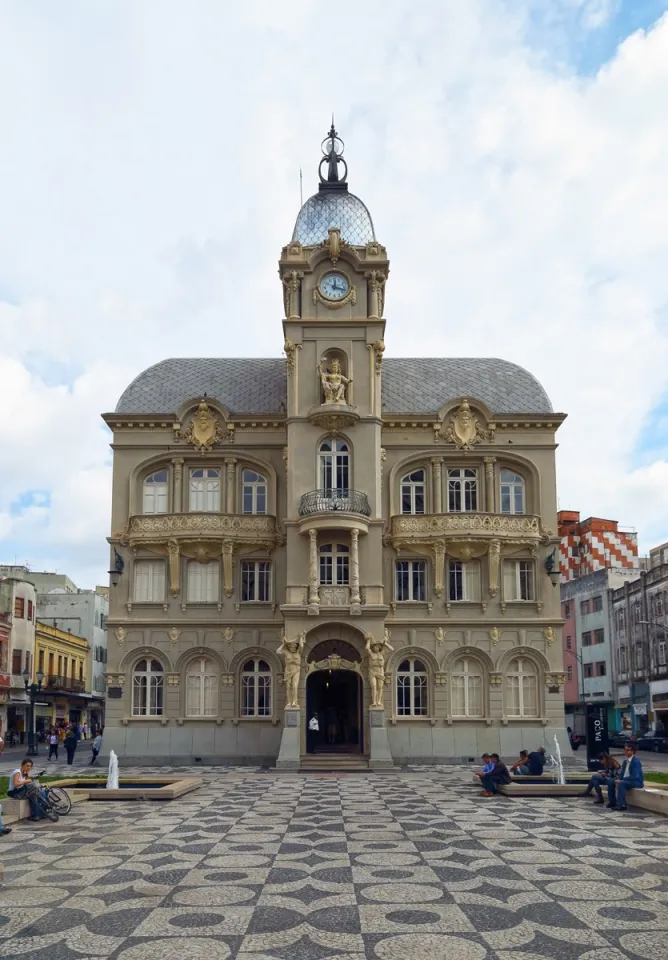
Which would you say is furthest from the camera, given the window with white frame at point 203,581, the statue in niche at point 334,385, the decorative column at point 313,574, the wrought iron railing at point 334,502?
the window with white frame at point 203,581

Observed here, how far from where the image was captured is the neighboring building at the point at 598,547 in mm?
76875

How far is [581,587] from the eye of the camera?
7569 centimetres

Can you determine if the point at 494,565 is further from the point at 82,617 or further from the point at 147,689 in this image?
the point at 82,617

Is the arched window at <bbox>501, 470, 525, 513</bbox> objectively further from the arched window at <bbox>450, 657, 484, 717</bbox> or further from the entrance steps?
the entrance steps

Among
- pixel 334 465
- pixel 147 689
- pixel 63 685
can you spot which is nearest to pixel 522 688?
pixel 334 465

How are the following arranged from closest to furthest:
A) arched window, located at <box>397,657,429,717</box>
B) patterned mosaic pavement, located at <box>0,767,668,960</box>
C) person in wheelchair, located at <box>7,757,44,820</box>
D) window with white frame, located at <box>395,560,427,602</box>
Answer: patterned mosaic pavement, located at <box>0,767,668,960</box>, person in wheelchair, located at <box>7,757,44,820</box>, arched window, located at <box>397,657,429,717</box>, window with white frame, located at <box>395,560,427,602</box>

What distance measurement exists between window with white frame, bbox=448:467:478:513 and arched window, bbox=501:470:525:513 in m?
1.26

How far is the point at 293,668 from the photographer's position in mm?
39406

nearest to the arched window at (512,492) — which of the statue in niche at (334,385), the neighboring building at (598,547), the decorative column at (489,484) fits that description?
the decorative column at (489,484)

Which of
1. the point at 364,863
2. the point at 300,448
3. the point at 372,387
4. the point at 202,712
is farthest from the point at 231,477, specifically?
the point at 364,863

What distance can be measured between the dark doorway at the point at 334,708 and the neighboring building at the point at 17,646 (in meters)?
26.2

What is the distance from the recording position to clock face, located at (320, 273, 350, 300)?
43.2 m

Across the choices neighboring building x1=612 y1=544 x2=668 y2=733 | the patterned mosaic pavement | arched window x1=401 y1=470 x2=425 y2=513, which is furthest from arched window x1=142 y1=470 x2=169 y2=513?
neighboring building x1=612 y1=544 x2=668 y2=733

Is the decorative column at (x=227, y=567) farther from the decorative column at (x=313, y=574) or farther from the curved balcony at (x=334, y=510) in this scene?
the decorative column at (x=313, y=574)
